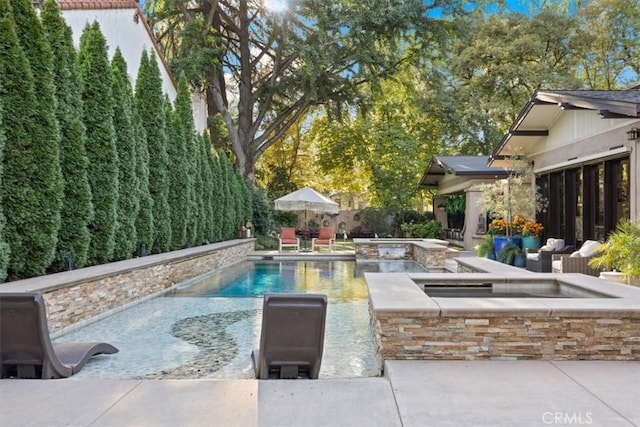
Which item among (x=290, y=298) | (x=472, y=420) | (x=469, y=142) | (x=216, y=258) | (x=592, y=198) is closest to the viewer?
(x=472, y=420)

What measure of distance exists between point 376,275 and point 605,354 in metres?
3.02

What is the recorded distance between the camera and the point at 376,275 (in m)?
6.70

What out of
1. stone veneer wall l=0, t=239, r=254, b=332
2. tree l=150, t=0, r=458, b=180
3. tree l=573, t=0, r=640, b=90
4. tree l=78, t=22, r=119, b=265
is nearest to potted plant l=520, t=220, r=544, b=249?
stone veneer wall l=0, t=239, r=254, b=332

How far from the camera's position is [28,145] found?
21.0ft

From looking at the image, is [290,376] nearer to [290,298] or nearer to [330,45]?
[290,298]

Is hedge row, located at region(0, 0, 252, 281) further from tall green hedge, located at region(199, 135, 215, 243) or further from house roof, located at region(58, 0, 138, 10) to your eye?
house roof, located at region(58, 0, 138, 10)

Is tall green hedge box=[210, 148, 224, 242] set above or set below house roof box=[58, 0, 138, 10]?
below

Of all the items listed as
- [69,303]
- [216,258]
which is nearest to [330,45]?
[216,258]

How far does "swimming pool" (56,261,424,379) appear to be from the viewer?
4.70m

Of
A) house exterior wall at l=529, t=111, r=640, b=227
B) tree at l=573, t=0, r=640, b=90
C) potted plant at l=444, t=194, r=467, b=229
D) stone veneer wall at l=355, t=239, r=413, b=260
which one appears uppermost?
tree at l=573, t=0, r=640, b=90

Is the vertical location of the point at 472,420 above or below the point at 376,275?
below

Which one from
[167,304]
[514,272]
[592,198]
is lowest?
[167,304]

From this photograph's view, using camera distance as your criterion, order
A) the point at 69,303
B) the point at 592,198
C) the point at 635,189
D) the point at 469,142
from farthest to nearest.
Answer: the point at 469,142, the point at 592,198, the point at 635,189, the point at 69,303

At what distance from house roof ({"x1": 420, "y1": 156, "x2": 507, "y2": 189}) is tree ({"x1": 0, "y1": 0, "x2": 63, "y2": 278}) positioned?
46.6 ft
